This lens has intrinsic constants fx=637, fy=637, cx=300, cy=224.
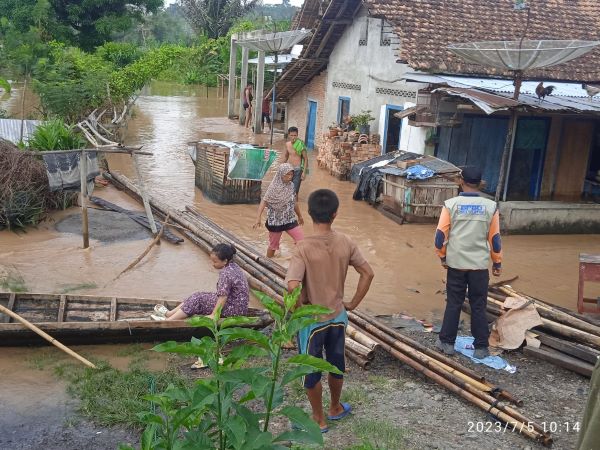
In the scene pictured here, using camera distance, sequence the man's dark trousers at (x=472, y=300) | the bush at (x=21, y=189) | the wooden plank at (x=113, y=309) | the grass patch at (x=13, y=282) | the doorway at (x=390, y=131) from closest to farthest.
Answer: the man's dark trousers at (x=472, y=300)
the wooden plank at (x=113, y=309)
the grass patch at (x=13, y=282)
the bush at (x=21, y=189)
the doorway at (x=390, y=131)

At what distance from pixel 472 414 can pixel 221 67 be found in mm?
38381

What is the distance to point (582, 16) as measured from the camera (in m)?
15.8

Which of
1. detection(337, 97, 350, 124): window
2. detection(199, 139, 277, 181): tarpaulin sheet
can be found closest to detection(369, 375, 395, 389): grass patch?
detection(199, 139, 277, 181): tarpaulin sheet

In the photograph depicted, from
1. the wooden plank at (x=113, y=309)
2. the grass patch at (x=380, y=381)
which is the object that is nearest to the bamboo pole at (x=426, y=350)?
the grass patch at (x=380, y=381)

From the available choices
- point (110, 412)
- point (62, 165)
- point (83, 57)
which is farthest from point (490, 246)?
point (83, 57)

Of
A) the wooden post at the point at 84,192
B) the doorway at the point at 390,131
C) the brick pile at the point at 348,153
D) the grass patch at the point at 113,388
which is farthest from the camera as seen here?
the doorway at the point at 390,131

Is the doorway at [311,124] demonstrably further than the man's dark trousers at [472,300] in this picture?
Yes

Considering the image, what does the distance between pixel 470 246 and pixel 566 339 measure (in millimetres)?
1462

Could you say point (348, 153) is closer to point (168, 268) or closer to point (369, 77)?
point (369, 77)

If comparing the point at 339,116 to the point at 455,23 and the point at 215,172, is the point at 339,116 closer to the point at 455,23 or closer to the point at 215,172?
the point at 455,23

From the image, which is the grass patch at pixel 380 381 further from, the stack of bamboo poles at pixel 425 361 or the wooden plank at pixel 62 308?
the wooden plank at pixel 62 308

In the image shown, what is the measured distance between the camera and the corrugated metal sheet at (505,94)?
10562 mm
